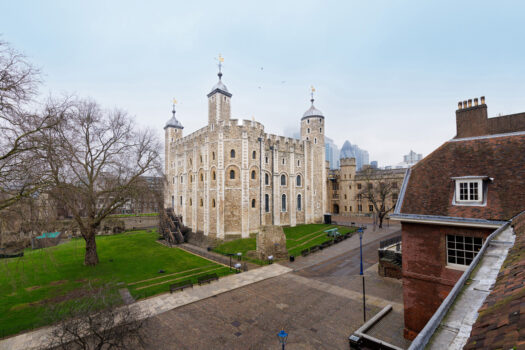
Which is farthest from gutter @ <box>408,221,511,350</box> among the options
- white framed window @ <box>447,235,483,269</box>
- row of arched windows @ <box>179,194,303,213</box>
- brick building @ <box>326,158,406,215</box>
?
brick building @ <box>326,158,406,215</box>

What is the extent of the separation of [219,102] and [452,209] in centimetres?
3070

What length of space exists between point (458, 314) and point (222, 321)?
11.8 meters

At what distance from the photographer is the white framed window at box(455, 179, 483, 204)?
31.4 ft

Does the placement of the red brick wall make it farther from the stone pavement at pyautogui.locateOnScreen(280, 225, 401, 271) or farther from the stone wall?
the stone wall

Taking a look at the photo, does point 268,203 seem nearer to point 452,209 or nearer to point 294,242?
point 294,242

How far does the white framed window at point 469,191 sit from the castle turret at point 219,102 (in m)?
29.1

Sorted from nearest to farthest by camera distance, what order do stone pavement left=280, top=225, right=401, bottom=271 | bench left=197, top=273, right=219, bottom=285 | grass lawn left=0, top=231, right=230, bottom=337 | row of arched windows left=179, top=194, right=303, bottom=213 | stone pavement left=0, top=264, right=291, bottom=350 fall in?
stone pavement left=0, top=264, right=291, bottom=350, grass lawn left=0, top=231, right=230, bottom=337, bench left=197, top=273, right=219, bottom=285, stone pavement left=280, top=225, right=401, bottom=271, row of arched windows left=179, top=194, right=303, bottom=213

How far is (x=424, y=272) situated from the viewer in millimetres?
10266

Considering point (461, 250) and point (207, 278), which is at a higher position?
point (461, 250)

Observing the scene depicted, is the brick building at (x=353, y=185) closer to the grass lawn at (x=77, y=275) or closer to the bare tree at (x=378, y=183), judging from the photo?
the bare tree at (x=378, y=183)

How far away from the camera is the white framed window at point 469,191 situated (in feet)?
31.4

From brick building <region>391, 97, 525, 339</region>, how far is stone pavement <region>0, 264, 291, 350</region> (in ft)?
35.3

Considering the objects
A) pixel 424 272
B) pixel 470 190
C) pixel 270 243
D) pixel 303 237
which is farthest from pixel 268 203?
pixel 470 190

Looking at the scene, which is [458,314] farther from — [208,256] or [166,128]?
[166,128]
